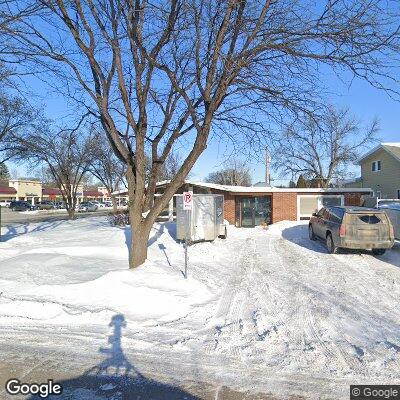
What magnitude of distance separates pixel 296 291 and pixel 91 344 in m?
4.88

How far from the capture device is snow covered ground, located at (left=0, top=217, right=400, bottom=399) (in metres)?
4.68

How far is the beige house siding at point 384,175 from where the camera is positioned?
98.2ft

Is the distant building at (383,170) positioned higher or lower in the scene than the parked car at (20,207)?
higher

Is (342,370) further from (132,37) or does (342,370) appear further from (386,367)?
(132,37)

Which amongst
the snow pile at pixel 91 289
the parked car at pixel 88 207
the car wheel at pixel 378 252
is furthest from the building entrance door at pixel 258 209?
the parked car at pixel 88 207

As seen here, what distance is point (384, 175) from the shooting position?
105 feet

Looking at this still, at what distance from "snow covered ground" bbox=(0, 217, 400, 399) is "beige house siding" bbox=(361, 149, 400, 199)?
20.0 m

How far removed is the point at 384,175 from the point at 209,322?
2977 cm

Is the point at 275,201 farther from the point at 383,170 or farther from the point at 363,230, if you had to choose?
the point at 363,230

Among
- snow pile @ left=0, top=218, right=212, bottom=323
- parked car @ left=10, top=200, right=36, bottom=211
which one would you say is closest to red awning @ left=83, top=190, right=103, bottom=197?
parked car @ left=10, top=200, right=36, bottom=211

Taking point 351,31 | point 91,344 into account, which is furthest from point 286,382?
point 351,31

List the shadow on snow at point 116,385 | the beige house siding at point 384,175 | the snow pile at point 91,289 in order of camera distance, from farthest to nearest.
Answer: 1. the beige house siding at point 384,175
2. the snow pile at point 91,289
3. the shadow on snow at point 116,385

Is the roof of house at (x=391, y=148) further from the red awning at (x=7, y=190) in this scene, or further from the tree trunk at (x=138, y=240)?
the red awning at (x=7, y=190)

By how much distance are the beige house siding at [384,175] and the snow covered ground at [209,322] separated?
20.0 m
